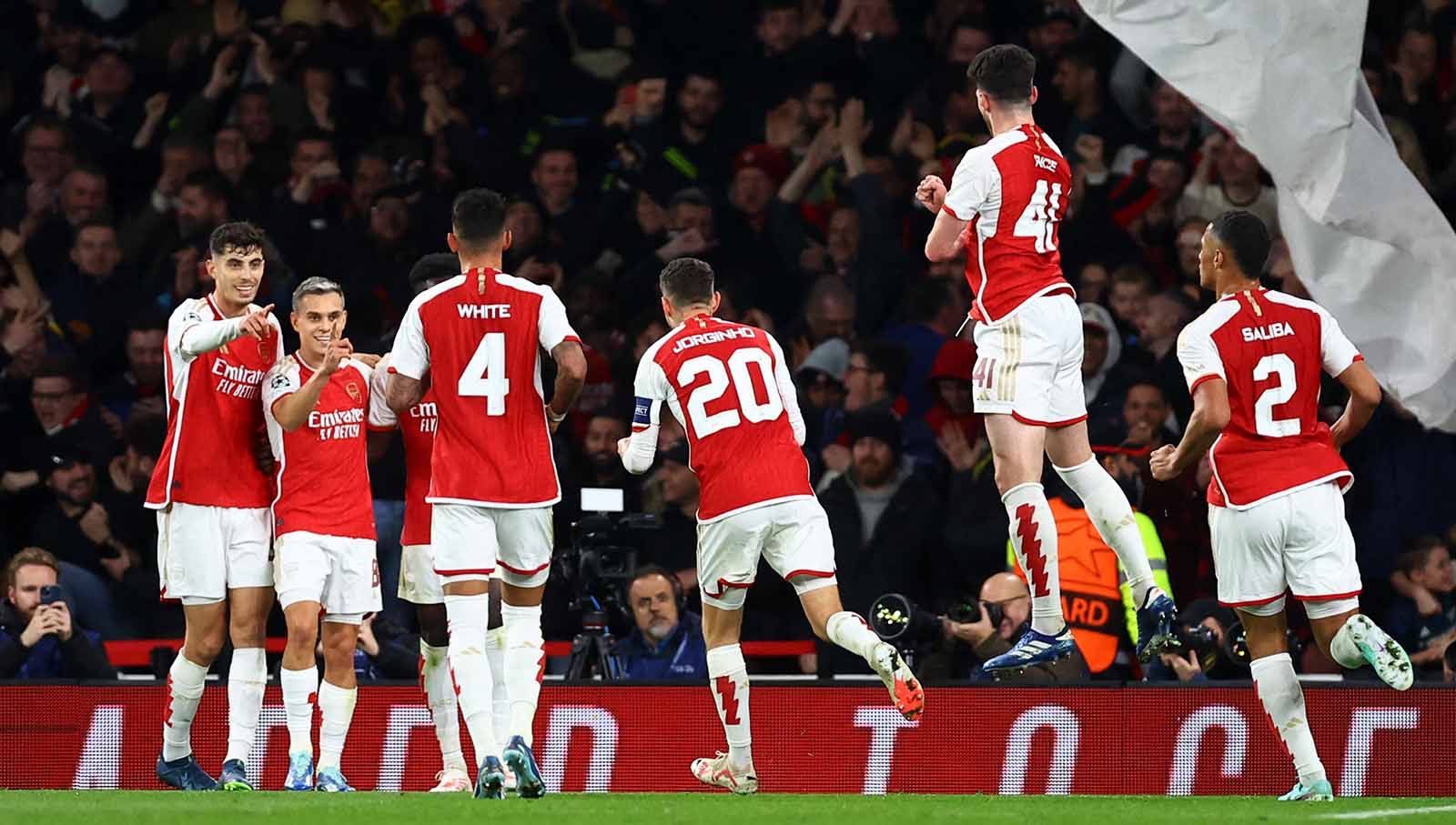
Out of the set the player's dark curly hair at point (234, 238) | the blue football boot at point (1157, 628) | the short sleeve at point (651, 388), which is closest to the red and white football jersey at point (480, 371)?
the short sleeve at point (651, 388)

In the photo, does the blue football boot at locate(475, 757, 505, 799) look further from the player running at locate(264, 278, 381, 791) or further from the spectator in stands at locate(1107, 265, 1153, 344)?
the spectator in stands at locate(1107, 265, 1153, 344)

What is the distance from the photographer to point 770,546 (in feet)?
30.9

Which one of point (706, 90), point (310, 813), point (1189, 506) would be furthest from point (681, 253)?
point (310, 813)

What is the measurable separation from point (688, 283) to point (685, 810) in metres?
2.45

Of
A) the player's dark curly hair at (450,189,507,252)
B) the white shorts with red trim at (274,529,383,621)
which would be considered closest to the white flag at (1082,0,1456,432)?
the player's dark curly hair at (450,189,507,252)

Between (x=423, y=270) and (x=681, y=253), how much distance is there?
3.41 meters

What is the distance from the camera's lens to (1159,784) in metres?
10.6

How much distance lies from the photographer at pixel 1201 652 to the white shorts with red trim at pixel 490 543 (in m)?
2.99

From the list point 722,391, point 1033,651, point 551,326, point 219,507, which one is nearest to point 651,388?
point 722,391

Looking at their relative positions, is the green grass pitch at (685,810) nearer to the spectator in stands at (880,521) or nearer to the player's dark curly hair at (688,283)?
the player's dark curly hair at (688,283)

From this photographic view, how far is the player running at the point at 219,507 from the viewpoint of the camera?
32.1 ft

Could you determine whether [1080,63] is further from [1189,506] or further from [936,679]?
[936,679]

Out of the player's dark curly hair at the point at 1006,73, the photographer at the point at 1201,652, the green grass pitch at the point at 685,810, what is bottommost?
the green grass pitch at the point at 685,810

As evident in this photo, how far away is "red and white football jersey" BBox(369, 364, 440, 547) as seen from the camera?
10.2m
